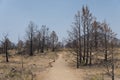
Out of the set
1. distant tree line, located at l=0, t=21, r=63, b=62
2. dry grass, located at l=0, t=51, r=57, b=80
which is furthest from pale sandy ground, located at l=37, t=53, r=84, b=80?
distant tree line, located at l=0, t=21, r=63, b=62

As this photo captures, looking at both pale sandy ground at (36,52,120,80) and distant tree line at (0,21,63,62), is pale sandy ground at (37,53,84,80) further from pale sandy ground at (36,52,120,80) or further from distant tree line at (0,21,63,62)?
distant tree line at (0,21,63,62)

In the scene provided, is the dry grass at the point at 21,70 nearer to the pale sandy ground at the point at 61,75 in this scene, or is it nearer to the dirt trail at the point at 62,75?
the pale sandy ground at the point at 61,75

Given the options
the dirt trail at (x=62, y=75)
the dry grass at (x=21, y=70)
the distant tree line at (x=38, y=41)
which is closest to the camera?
the dirt trail at (x=62, y=75)

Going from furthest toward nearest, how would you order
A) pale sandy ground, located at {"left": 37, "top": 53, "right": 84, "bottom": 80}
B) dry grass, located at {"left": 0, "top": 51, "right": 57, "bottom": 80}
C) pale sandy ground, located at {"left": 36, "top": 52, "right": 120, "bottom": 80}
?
dry grass, located at {"left": 0, "top": 51, "right": 57, "bottom": 80} < pale sandy ground, located at {"left": 37, "top": 53, "right": 84, "bottom": 80} < pale sandy ground, located at {"left": 36, "top": 52, "right": 120, "bottom": 80}

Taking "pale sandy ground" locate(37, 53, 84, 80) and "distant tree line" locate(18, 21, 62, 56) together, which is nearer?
"pale sandy ground" locate(37, 53, 84, 80)

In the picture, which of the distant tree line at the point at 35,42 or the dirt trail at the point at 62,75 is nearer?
the dirt trail at the point at 62,75

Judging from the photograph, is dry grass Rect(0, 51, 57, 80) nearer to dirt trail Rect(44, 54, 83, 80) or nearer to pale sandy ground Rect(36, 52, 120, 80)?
pale sandy ground Rect(36, 52, 120, 80)

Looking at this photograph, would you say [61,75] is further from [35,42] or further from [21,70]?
[35,42]

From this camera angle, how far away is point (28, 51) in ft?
331

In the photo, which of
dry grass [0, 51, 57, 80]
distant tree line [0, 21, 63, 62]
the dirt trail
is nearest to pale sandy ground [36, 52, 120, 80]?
the dirt trail

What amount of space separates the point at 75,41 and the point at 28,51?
49831mm

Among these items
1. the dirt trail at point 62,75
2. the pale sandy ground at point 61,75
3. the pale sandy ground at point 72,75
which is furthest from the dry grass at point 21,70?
the dirt trail at point 62,75

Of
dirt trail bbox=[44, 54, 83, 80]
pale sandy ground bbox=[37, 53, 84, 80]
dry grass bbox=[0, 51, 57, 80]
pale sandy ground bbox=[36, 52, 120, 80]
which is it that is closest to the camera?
pale sandy ground bbox=[36, 52, 120, 80]

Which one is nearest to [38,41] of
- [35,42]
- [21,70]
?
[35,42]
